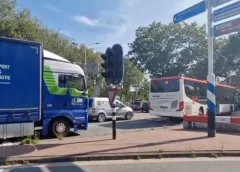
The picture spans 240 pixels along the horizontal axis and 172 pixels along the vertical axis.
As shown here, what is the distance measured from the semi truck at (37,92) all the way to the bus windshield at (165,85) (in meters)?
7.05

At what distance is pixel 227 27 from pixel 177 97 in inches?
296

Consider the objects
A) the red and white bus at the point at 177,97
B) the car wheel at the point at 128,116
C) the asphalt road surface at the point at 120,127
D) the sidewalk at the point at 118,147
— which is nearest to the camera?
the sidewalk at the point at 118,147

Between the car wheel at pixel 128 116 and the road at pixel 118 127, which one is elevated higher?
the car wheel at pixel 128 116

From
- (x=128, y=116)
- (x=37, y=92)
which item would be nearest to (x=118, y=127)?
(x=128, y=116)

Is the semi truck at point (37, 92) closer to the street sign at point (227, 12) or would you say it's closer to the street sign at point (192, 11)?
the street sign at point (192, 11)

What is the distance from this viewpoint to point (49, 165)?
23.1ft

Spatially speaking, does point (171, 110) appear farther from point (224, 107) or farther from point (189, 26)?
point (189, 26)

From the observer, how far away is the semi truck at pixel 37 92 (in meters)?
10.0

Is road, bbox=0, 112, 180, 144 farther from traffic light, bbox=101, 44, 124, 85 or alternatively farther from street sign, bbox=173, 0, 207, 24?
street sign, bbox=173, 0, 207, 24

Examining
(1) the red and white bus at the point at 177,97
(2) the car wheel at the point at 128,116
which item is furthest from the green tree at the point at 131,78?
(1) the red and white bus at the point at 177,97

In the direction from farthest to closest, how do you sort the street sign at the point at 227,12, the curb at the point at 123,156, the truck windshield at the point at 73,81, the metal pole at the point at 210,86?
the truck windshield at the point at 73,81, the metal pole at the point at 210,86, the street sign at the point at 227,12, the curb at the point at 123,156

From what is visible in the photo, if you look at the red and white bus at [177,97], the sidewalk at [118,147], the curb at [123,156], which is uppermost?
the red and white bus at [177,97]

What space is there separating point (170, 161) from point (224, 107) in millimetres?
19283

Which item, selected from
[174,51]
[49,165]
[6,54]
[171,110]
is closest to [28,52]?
[6,54]
